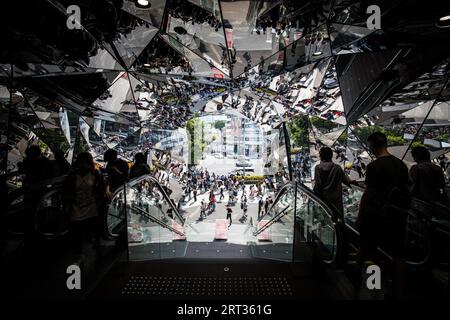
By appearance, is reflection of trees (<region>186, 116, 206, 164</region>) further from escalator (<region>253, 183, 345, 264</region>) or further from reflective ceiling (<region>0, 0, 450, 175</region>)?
escalator (<region>253, 183, 345, 264</region>)

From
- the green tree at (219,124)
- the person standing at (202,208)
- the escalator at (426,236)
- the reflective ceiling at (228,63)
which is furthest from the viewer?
the green tree at (219,124)

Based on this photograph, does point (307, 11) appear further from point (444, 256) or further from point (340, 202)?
point (444, 256)

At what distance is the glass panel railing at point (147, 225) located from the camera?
11.7 ft

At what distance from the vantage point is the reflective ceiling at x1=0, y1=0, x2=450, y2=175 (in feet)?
14.8

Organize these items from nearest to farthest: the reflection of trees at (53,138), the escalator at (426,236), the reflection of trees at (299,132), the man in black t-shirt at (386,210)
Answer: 1. the man in black t-shirt at (386,210)
2. the escalator at (426,236)
3. the reflection of trees at (53,138)
4. the reflection of trees at (299,132)

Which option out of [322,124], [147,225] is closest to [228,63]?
[322,124]

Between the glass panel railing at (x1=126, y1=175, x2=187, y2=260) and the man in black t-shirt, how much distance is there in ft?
9.20

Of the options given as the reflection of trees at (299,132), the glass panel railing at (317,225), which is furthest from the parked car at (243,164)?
the glass panel railing at (317,225)

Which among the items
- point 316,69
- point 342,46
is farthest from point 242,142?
point 342,46

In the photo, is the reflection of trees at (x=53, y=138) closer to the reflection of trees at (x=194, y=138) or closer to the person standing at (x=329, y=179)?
the person standing at (x=329, y=179)

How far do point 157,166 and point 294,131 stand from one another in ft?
21.8

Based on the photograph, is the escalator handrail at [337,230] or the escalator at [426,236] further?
the escalator at [426,236]

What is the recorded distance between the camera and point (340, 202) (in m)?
4.19

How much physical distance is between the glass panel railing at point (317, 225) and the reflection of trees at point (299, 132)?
6.16 meters
